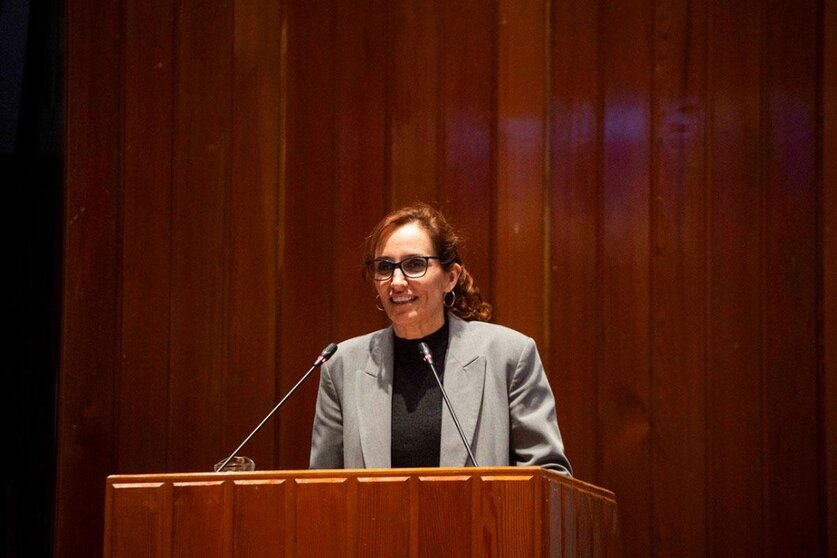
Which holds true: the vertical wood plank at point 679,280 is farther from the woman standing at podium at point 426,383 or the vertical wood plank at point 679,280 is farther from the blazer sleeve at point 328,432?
the blazer sleeve at point 328,432

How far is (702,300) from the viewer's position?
3.11 meters

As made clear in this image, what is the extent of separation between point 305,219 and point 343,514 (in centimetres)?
149

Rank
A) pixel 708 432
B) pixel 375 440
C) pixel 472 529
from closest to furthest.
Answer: pixel 472 529 < pixel 375 440 < pixel 708 432

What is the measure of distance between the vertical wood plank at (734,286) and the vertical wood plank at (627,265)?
19 centimetres

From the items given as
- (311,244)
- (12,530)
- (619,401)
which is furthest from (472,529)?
(12,530)

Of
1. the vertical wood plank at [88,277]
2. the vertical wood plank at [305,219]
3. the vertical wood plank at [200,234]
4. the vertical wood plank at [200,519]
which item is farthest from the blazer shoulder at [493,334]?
the vertical wood plank at [88,277]

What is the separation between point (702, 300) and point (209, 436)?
4.96 ft

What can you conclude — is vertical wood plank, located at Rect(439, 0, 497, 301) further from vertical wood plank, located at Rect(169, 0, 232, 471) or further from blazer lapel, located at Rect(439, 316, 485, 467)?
vertical wood plank, located at Rect(169, 0, 232, 471)

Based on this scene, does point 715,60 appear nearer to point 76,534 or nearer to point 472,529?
point 472,529

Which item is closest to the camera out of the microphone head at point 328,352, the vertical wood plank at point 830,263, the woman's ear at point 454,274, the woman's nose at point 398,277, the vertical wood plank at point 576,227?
the microphone head at point 328,352

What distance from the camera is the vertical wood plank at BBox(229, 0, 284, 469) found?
3.20 m

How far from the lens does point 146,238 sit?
10.6 ft

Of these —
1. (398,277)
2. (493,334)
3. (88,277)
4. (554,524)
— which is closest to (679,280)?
(493,334)

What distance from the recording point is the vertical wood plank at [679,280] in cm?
307
